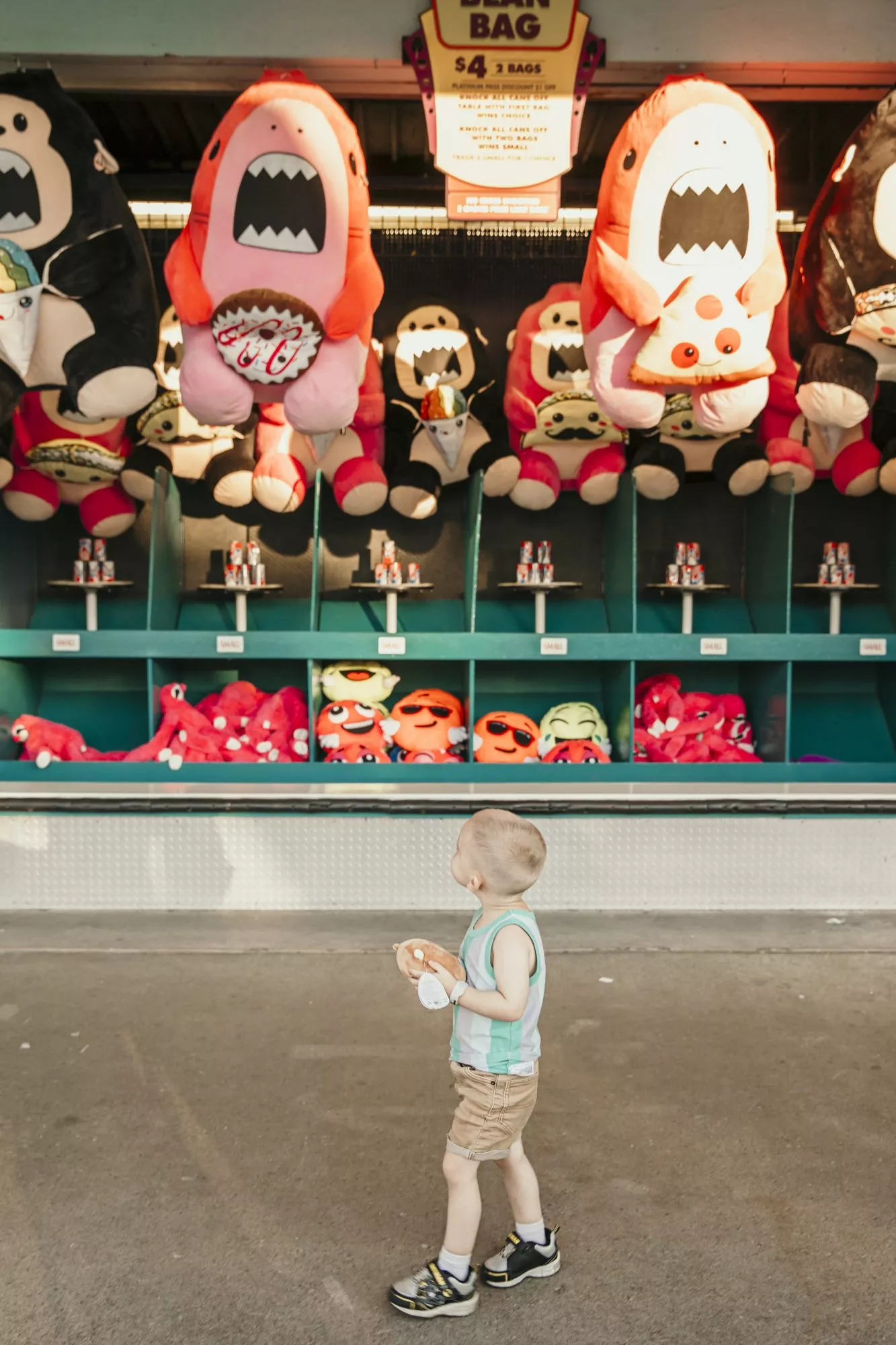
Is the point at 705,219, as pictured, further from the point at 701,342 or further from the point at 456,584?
the point at 456,584

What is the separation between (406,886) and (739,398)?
7.15ft

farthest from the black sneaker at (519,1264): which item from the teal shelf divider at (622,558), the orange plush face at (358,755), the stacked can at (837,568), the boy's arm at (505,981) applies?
the stacked can at (837,568)

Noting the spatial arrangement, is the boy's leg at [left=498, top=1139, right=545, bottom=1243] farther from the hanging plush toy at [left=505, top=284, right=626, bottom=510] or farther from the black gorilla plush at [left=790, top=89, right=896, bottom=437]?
the hanging plush toy at [left=505, top=284, right=626, bottom=510]

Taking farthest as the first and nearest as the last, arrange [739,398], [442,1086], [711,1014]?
[739,398]
[711,1014]
[442,1086]

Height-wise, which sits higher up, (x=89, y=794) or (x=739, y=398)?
(x=739, y=398)

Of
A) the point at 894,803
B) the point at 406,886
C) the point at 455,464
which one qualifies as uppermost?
the point at 455,464

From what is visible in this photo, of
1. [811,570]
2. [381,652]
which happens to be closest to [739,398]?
[381,652]

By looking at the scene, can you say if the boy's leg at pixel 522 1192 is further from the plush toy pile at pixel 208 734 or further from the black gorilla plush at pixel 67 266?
the plush toy pile at pixel 208 734

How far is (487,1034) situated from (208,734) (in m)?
3.38

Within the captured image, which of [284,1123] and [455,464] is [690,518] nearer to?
[455,464]

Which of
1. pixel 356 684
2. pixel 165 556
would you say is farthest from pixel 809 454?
pixel 165 556

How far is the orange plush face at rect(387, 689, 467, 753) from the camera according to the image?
16.2 feet

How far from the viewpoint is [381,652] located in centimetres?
478

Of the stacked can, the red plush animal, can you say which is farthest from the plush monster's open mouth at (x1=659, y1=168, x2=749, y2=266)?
the red plush animal
